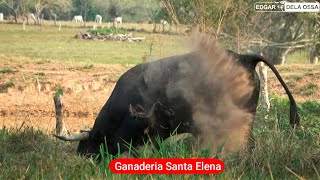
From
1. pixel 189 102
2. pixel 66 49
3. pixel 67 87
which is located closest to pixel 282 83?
pixel 189 102

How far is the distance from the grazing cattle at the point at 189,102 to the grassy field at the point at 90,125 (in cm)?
25

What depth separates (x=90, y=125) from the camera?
10109 millimetres

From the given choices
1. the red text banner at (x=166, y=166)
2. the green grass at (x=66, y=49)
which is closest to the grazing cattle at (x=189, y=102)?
the red text banner at (x=166, y=166)

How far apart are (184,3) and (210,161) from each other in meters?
9.46

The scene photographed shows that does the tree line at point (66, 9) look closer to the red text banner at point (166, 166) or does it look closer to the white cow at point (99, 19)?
the white cow at point (99, 19)

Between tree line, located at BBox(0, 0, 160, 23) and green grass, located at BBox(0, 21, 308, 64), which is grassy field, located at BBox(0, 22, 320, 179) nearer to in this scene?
green grass, located at BBox(0, 21, 308, 64)

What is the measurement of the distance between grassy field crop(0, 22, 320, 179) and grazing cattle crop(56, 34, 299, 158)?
0.81 ft

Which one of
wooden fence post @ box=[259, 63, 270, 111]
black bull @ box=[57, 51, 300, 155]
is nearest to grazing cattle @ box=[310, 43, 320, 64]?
wooden fence post @ box=[259, 63, 270, 111]

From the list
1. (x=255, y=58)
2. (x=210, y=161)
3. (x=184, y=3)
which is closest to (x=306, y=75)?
(x=184, y=3)

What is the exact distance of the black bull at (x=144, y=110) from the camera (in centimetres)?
609

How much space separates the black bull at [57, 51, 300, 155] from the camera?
6.09 metres

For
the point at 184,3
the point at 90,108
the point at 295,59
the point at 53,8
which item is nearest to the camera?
the point at 90,108

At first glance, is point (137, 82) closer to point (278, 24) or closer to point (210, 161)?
point (210, 161)

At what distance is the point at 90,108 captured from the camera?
11891 mm
